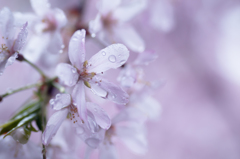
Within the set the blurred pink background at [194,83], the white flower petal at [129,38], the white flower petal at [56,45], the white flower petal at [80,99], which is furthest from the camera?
the blurred pink background at [194,83]

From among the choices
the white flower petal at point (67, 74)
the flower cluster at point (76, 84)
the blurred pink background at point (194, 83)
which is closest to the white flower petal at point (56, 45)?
the flower cluster at point (76, 84)

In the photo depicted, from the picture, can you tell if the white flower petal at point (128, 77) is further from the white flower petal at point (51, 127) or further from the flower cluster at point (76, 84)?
the white flower petal at point (51, 127)

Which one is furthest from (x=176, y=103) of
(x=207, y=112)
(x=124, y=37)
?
(x=124, y=37)

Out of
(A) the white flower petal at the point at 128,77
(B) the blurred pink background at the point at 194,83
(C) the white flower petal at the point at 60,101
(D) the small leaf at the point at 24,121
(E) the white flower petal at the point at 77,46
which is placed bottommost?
(D) the small leaf at the point at 24,121

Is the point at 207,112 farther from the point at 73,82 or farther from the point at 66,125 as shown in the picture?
the point at 73,82

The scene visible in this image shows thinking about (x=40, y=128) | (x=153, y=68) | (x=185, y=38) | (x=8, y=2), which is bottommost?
(x=40, y=128)

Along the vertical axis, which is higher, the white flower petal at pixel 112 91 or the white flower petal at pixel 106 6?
the white flower petal at pixel 106 6

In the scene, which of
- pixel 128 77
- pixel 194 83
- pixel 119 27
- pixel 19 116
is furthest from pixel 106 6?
pixel 194 83
